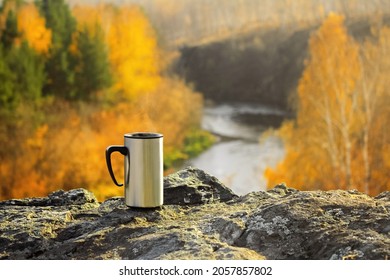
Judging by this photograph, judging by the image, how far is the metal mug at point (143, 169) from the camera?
3.69 ft

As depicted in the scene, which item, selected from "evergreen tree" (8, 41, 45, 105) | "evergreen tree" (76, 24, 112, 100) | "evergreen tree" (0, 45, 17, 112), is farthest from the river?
"evergreen tree" (0, 45, 17, 112)

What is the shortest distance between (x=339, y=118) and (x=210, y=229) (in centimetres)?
274

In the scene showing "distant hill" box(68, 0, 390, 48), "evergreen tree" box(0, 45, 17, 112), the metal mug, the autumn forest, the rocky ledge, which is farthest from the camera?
"evergreen tree" box(0, 45, 17, 112)

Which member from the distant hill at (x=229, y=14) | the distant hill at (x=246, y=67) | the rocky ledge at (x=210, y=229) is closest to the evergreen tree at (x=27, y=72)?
the distant hill at (x=229, y=14)

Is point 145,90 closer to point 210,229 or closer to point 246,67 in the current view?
point 246,67

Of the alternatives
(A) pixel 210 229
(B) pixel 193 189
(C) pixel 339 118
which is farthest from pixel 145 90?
(A) pixel 210 229

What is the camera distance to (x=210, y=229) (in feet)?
3.41

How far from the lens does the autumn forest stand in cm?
333

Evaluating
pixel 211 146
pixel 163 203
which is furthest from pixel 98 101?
pixel 163 203

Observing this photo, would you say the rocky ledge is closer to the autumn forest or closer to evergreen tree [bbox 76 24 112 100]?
the autumn forest

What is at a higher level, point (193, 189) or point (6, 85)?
point (6, 85)

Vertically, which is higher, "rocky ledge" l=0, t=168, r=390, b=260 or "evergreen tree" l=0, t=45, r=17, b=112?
"evergreen tree" l=0, t=45, r=17, b=112

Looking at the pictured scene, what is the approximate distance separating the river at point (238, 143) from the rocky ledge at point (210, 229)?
1.83 meters

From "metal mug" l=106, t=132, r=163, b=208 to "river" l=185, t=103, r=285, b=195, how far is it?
1880 millimetres
